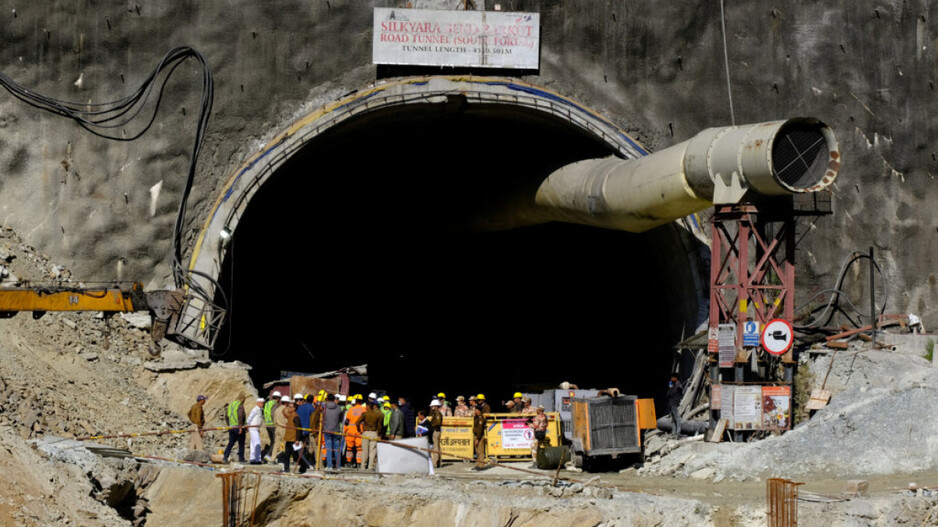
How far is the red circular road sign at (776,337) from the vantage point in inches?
935

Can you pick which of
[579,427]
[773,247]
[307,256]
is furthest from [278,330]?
[773,247]

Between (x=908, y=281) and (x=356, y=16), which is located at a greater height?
(x=356, y=16)

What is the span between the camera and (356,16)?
96.8 ft

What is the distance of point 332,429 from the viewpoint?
896 inches

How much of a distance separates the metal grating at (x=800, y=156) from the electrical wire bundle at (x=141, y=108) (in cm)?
1261

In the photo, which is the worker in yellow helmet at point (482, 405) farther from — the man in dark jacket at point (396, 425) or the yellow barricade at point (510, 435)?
the man in dark jacket at point (396, 425)

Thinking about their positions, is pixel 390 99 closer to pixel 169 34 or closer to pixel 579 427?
pixel 169 34

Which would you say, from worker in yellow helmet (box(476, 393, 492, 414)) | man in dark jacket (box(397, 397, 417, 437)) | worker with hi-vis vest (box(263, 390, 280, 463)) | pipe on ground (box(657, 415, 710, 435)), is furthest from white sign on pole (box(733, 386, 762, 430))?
worker with hi-vis vest (box(263, 390, 280, 463))

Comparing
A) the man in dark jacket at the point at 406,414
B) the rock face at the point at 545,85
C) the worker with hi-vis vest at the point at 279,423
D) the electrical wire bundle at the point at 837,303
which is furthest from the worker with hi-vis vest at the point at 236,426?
the electrical wire bundle at the point at 837,303

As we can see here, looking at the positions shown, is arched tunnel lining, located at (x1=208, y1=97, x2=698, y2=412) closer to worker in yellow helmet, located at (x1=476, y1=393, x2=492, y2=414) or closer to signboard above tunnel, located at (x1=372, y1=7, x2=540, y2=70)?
signboard above tunnel, located at (x1=372, y1=7, x2=540, y2=70)

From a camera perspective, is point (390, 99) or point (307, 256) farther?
point (307, 256)

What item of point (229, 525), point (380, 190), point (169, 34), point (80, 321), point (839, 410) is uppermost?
point (169, 34)

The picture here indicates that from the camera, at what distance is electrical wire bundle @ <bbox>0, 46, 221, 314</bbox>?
93.5ft

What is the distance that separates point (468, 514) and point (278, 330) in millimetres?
19462
